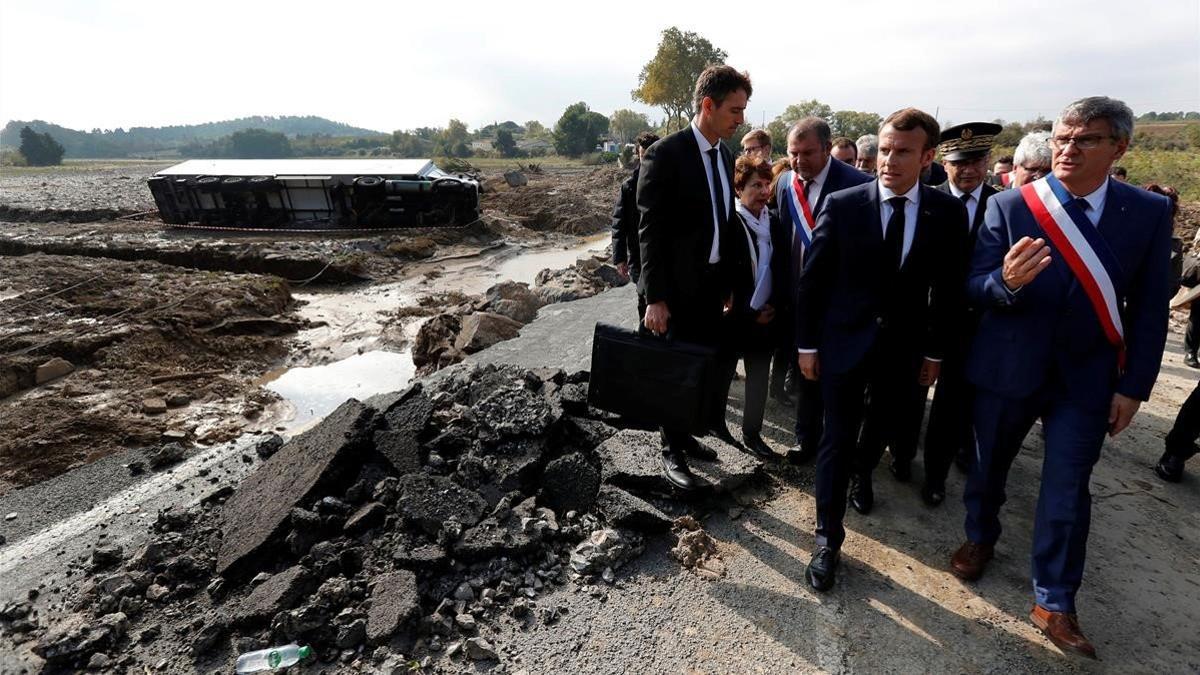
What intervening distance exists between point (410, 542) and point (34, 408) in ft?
19.4

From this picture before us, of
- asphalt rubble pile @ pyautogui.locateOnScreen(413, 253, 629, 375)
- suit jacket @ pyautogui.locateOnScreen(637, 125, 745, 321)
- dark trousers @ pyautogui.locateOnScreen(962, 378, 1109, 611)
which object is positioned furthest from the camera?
asphalt rubble pile @ pyautogui.locateOnScreen(413, 253, 629, 375)

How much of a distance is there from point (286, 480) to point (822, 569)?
2.84 meters

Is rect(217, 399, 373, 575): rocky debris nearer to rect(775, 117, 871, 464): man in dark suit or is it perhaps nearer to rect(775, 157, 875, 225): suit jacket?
rect(775, 117, 871, 464): man in dark suit

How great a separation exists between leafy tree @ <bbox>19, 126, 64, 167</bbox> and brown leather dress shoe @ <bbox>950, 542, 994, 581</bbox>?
80866 millimetres

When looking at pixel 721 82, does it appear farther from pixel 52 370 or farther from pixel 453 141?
pixel 453 141

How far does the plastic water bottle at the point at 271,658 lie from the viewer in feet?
7.22

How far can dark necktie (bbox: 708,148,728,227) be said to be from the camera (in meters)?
2.74

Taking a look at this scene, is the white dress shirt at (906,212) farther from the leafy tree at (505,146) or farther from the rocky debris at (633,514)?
the leafy tree at (505,146)

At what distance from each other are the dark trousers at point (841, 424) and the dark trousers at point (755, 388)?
0.99 metres

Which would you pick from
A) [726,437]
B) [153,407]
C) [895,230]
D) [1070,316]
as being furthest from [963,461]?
[153,407]

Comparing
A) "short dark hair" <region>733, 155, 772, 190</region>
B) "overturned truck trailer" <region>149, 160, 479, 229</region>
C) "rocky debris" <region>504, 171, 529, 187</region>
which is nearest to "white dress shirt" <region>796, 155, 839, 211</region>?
"short dark hair" <region>733, 155, 772, 190</region>

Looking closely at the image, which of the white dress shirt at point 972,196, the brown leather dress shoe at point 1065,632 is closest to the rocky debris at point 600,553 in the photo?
the brown leather dress shoe at point 1065,632

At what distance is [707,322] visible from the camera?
2939mm

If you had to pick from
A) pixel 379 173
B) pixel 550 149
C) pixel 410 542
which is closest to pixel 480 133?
pixel 550 149
